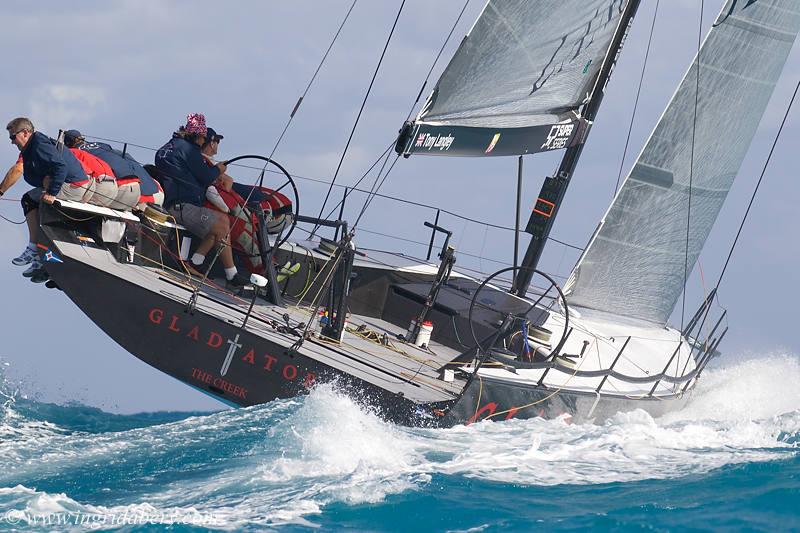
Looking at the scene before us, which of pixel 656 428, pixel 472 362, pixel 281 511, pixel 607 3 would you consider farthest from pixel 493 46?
pixel 281 511

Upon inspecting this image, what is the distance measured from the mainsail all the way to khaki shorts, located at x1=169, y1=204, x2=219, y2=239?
11.8ft

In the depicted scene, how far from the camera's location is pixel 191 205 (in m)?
9.36

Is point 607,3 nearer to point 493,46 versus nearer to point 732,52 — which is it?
point 493,46

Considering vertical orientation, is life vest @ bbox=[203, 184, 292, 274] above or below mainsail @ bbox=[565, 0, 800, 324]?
below

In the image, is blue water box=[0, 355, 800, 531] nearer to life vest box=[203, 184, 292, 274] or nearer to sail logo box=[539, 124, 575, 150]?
life vest box=[203, 184, 292, 274]

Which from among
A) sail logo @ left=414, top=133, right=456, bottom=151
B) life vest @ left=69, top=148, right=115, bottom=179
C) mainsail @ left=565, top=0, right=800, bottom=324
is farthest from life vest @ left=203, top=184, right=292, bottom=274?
mainsail @ left=565, top=0, right=800, bottom=324

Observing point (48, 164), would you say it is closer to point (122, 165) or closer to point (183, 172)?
point (122, 165)

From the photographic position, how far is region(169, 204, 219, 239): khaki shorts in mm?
9266

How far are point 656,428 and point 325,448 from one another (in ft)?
9.40

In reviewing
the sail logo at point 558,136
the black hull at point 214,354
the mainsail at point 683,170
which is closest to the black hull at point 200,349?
the black hull at point 214,354

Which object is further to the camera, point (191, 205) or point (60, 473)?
point (191, 205)

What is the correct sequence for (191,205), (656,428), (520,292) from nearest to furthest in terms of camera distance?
(656,428), (191,205), (520,292)

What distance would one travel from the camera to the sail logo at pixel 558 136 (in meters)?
9.52

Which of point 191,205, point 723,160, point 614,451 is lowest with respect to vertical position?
point 614,451
